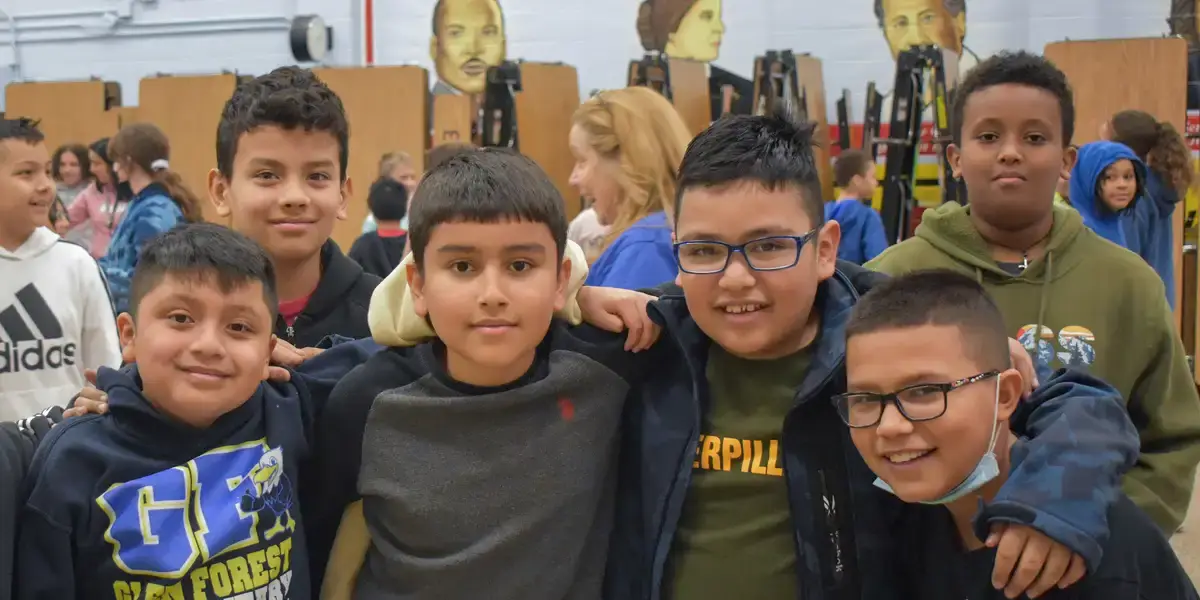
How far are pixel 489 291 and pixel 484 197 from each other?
15 centimetres

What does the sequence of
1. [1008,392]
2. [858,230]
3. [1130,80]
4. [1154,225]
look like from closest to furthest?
[1008,392], [1154,225], [858,230], [1130,80]

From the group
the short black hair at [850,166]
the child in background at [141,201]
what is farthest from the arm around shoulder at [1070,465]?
the short black hair at [850,166]

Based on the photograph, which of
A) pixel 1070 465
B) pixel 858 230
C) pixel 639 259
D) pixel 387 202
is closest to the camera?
pixel 1070 465

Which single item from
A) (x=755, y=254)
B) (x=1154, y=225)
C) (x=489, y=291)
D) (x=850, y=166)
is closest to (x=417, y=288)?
(x=489, y=291)

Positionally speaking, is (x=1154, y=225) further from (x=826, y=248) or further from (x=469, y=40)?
(x=469, y=40)

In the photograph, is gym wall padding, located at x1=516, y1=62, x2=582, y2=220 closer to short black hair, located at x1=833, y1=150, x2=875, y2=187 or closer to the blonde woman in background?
short black hair, located at x1=833, y1=150, x2=875, y2=187

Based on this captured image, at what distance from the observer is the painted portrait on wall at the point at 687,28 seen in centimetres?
864

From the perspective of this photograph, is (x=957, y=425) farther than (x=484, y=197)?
No

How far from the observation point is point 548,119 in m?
7.67

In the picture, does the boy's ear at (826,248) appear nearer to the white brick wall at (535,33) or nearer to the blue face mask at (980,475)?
the blue face mask at (980,475)

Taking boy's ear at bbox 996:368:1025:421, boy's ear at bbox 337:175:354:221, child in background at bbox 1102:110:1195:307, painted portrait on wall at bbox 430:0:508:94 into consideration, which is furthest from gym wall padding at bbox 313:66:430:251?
boy's ear at bbox 996:368:1025:421

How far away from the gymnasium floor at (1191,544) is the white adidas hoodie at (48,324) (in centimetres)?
378

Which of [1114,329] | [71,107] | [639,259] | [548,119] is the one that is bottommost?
[1114,329]

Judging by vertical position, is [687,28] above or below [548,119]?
above
